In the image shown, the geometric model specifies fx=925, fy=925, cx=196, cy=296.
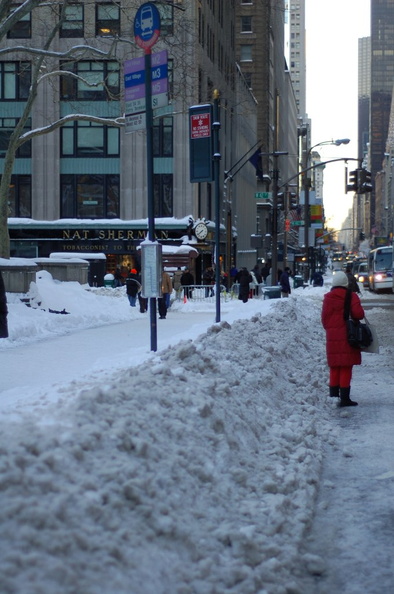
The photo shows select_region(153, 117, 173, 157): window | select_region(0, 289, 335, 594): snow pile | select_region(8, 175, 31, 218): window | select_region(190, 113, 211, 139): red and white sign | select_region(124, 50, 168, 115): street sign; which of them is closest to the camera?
select_region(0, 289, 335, 594): snow pile

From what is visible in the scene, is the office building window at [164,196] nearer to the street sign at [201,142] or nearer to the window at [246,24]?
the street sign at [201,142]

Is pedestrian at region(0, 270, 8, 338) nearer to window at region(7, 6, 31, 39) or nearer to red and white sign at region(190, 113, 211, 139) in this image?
red and white sign at region(190, 113, 211, 139)

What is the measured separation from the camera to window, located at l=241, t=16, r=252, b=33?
106625 mm

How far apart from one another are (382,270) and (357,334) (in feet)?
173

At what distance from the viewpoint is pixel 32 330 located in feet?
64.1

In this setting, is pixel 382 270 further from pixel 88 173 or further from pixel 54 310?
pixel 54 310

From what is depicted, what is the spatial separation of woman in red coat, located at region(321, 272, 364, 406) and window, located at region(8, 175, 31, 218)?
49120 mm

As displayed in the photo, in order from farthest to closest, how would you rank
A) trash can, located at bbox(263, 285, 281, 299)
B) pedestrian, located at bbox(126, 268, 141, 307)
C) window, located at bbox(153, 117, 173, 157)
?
window, located at bbox(153, 117, 173, 157) < trash can, located at bbox(263, 285, 281, 299) < pedestrian, located at bbox(126, 268, 141, 307)

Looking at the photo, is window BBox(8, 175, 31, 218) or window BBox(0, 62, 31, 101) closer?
window BBox(0, 62, 31, 101)

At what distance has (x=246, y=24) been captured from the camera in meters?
107

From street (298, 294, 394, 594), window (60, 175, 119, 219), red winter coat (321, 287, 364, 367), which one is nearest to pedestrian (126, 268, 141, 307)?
red winter coat (321, 287, 364, 367)

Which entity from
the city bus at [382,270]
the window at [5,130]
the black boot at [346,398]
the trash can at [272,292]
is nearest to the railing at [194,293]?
the trash can at [272,292]

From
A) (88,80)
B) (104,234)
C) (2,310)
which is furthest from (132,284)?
(104,234)

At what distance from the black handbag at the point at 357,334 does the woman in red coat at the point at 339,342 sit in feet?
0.17
